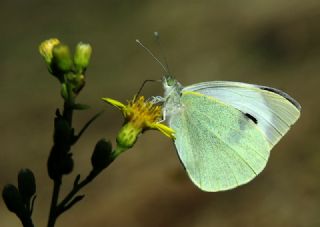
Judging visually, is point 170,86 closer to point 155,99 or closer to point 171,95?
point 171,95

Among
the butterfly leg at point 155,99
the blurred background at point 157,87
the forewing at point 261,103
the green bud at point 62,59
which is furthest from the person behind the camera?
the blurred background at point 157,87

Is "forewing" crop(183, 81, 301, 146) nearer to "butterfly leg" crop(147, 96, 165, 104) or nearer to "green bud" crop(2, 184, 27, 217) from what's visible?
"butterfly leg" crop(147, 96, 165, 104)

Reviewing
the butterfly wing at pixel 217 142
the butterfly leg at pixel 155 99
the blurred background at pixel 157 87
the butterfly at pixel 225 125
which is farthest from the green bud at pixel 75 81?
the blurred background at pixel 157 87

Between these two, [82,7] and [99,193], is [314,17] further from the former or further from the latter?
[99,193]

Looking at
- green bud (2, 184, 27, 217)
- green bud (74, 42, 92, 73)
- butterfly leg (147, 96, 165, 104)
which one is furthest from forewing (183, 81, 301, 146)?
green bud (2, 184, 27, 217)

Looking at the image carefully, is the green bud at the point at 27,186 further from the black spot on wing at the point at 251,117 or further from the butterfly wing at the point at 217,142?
the black spot on wing at the point at 251,117

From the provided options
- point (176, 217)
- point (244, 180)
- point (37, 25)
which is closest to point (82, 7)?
point (37, 25)

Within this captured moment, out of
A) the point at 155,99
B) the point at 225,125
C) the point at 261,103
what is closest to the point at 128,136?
the point at 155,99
